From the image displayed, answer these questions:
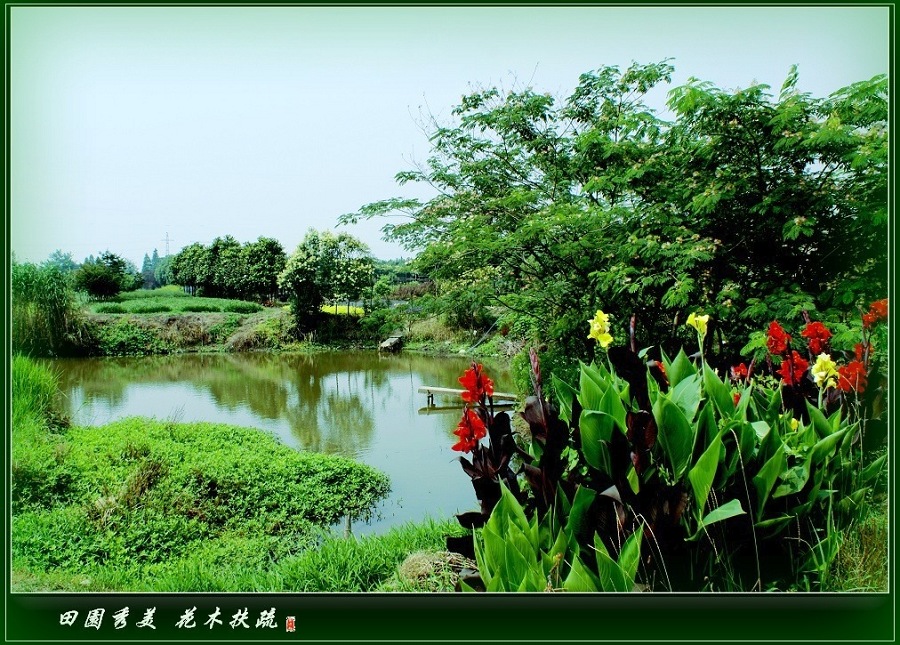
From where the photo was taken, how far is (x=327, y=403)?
668cm

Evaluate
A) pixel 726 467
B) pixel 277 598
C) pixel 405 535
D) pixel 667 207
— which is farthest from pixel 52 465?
pixel 667 207

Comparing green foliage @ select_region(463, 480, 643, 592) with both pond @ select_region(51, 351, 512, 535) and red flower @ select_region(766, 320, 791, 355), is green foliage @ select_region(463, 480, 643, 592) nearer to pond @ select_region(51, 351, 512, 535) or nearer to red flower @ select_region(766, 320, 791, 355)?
red flower @ select_region(766, 320, 791, 355)

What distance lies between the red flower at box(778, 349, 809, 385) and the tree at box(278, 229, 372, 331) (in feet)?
16.1

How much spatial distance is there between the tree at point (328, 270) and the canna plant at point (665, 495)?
5.00 meters

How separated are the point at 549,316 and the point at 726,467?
10.7 feet

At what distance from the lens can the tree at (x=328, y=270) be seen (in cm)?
671

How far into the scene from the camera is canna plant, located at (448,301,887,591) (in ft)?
5.34

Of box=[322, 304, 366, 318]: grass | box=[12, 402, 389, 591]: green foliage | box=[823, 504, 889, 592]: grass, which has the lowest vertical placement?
box=[12, 402, 389, 591]: green foliage

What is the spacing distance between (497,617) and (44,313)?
14.2 ft

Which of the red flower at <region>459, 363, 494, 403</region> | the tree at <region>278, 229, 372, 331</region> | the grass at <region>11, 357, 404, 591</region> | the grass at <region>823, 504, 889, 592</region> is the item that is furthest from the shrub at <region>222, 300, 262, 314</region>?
the grass at <region>823, 504, 889, 592</region>

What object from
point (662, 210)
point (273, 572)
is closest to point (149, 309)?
point (273, 572)

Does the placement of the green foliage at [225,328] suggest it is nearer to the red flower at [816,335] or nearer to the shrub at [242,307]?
the shrub at [242,307]

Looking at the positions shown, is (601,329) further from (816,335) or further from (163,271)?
(163,271)

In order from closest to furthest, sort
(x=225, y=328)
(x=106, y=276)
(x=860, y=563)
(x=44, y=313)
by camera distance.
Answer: (x=860, y=563)
(x=44, y=313)
(x=106, y=276)
(x=225, y=328)
